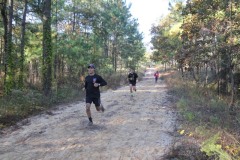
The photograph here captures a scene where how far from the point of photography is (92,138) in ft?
26.7

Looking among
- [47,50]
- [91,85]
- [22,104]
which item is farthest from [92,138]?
[47,50]

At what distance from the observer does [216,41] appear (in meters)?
18.2

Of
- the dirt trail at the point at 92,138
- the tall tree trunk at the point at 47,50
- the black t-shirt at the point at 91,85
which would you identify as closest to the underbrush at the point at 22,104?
the dirt trail at the point at 92,138

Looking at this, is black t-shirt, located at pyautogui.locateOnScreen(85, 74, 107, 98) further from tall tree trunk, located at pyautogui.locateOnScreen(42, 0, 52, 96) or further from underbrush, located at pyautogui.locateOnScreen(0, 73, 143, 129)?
tall tree trunk, located at pyautogui.locateOnScreen(42, 0, 52, 96)

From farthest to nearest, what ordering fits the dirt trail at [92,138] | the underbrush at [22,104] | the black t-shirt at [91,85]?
the underbrush at [22,104]
the black t-shirt at [91,85]
the dirt trail at [92,138]

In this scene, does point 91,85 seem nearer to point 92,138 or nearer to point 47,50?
point 92,138

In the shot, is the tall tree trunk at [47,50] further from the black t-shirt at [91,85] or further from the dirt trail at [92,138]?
the black t-shirt at [91,85]

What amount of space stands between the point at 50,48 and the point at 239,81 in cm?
1456

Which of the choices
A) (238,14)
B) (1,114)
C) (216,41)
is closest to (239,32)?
(238,14)

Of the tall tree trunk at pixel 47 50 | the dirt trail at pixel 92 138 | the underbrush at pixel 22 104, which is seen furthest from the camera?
the tall tree trunk at pixel 47 50

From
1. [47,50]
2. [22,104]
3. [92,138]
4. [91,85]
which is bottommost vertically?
[92,138]

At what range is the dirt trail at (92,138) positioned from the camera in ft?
22.2

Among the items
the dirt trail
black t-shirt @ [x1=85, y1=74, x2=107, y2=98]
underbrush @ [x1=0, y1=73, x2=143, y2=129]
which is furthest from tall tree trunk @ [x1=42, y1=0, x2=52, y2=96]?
black t-shirt @ [x1=85, y1=74, x2=107, y2=98]

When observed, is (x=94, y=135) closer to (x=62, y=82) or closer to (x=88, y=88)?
(x=88, y=88)
